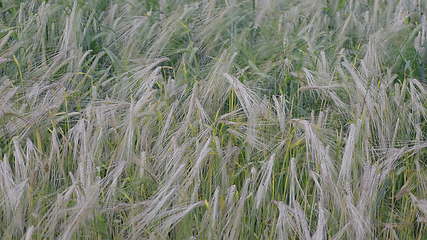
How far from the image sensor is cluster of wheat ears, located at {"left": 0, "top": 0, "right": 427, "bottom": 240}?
91.0 inches

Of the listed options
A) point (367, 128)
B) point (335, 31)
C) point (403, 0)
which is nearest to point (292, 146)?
point (367, 128)

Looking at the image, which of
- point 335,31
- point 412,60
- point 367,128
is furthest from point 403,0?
point 367,128

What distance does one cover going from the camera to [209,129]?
2500 mm

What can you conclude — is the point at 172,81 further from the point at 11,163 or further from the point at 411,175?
the point at 411,175

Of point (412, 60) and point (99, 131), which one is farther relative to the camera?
point (412, 60)

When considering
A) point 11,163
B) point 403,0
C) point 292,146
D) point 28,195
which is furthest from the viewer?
point 403,0

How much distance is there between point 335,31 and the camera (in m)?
3.47

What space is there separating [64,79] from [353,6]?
5.50 ft

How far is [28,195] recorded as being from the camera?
90.6 inches

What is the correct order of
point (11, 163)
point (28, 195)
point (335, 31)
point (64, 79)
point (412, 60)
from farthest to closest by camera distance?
point (335, 31) < point (412, 60) < point (64, 79) < point (11, 163) < point (28, 195)

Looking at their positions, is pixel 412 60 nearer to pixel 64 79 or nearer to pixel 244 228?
pixel 244 228

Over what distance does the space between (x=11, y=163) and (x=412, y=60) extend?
5.34ft

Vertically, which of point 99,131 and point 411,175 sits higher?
point 99,131

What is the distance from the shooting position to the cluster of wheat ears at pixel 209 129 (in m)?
2.31
